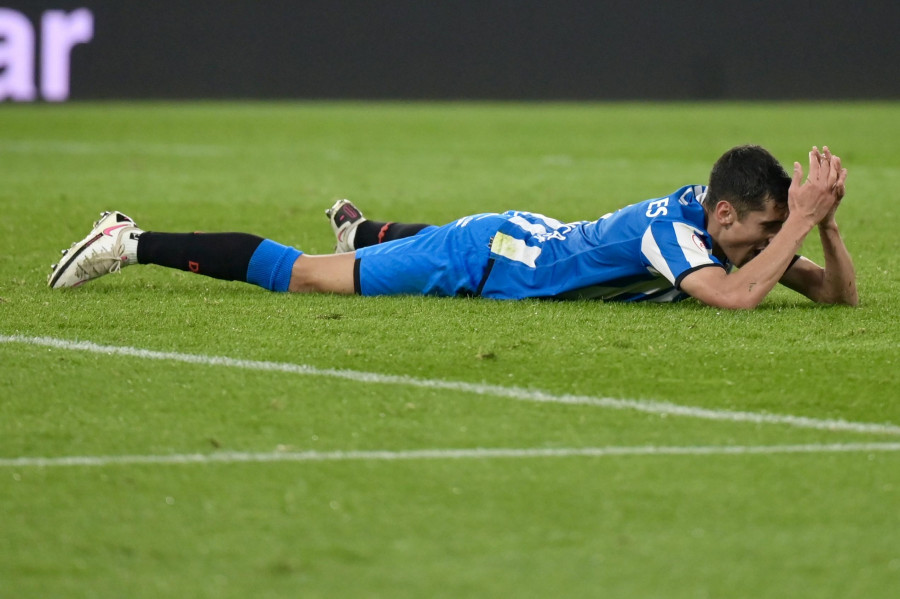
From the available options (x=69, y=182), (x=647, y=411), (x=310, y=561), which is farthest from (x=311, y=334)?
(x=69, y=182)

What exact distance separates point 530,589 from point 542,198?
658 centimetres

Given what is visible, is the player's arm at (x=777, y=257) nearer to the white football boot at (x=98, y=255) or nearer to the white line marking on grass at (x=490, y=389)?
the white line marking on grass at (x=490, y=389)

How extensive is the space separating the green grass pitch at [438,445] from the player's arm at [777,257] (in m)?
0.08

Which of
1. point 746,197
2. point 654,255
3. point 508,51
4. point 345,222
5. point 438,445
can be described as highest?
point 508,51

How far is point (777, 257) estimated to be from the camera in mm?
4051

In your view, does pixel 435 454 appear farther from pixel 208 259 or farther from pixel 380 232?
pixel 380 232

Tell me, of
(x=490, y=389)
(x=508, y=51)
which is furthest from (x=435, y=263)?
(x=508, y=51)

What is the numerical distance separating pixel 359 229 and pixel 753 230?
1.72 m

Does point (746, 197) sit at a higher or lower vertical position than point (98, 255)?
higher

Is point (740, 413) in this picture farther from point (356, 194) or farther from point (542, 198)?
point (356, 194)

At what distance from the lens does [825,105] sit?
2386cm

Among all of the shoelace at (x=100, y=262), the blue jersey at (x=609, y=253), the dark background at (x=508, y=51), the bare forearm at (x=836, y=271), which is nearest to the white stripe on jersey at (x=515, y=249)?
the blue jersey at (x=609, y=253)

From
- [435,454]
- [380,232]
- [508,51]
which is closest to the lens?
[435,454]

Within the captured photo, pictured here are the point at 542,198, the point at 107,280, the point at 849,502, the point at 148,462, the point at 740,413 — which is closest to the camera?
the point at 849,502
